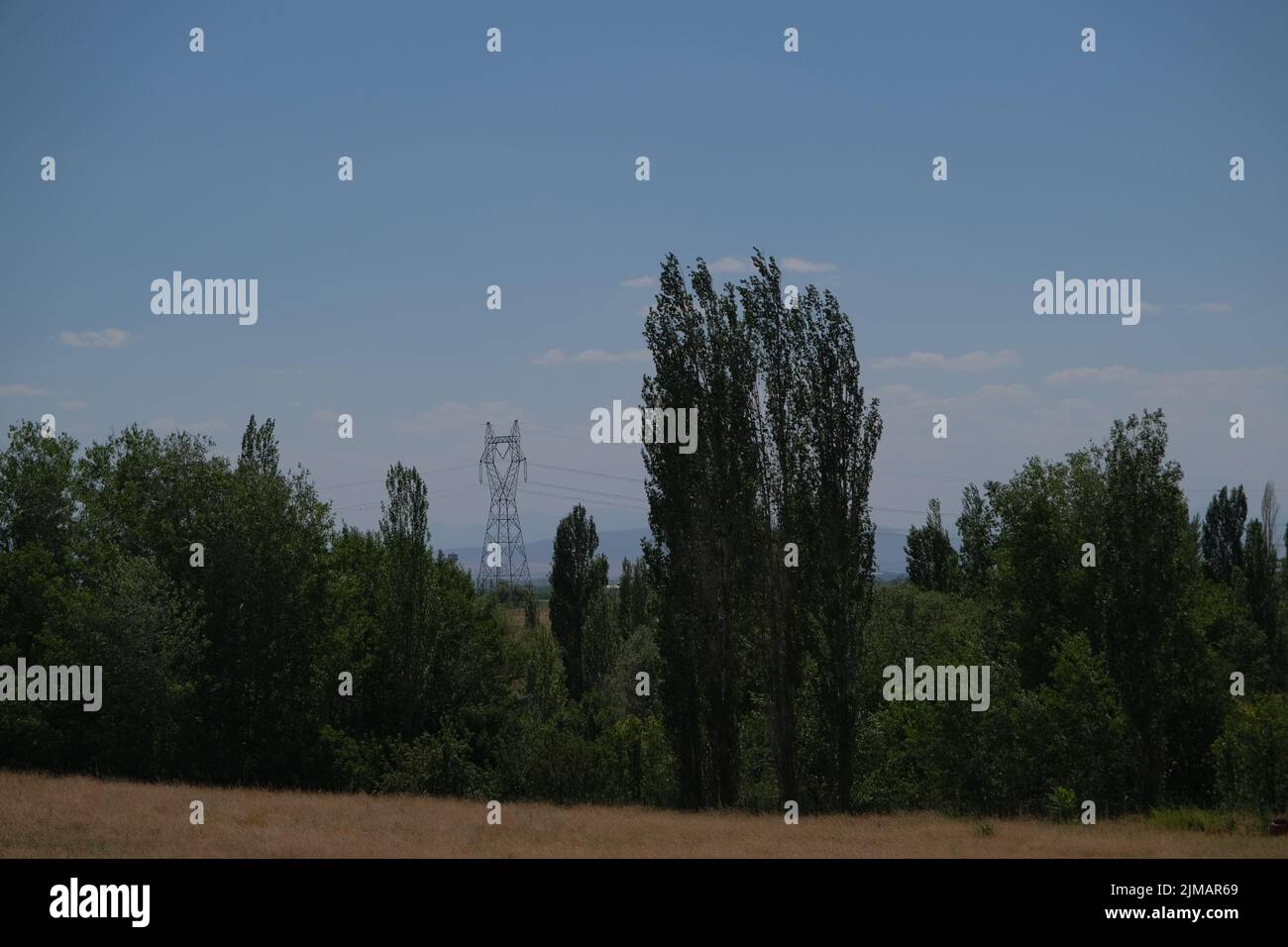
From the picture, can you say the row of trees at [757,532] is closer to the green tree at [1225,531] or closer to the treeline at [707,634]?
the treeline at [707,634]

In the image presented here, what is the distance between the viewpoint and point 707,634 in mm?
32562

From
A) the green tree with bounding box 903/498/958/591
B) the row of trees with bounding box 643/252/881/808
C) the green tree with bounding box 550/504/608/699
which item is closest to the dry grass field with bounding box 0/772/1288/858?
the row of trees with bounding box 643/252/881/808

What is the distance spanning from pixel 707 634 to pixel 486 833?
12082 mm

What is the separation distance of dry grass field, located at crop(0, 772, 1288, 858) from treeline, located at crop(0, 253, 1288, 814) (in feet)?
19.5

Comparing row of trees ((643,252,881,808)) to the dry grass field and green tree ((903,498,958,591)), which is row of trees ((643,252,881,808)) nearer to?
the dry grass field

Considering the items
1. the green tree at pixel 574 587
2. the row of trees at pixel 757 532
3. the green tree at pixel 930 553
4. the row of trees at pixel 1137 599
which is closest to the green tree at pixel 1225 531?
the row of trees at pixel 1137 599

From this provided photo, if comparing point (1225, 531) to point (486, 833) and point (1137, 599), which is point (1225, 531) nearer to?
point (1137, 599)

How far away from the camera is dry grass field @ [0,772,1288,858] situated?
61.8ft

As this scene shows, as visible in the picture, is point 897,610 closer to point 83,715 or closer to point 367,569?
point 367,569

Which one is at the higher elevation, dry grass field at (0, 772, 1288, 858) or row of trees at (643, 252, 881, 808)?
row of trees at (643, 252, 881, 808)

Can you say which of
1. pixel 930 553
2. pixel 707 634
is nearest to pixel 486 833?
pixel 707 634

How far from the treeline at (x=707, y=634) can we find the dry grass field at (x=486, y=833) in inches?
234

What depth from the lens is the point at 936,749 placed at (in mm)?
35312
